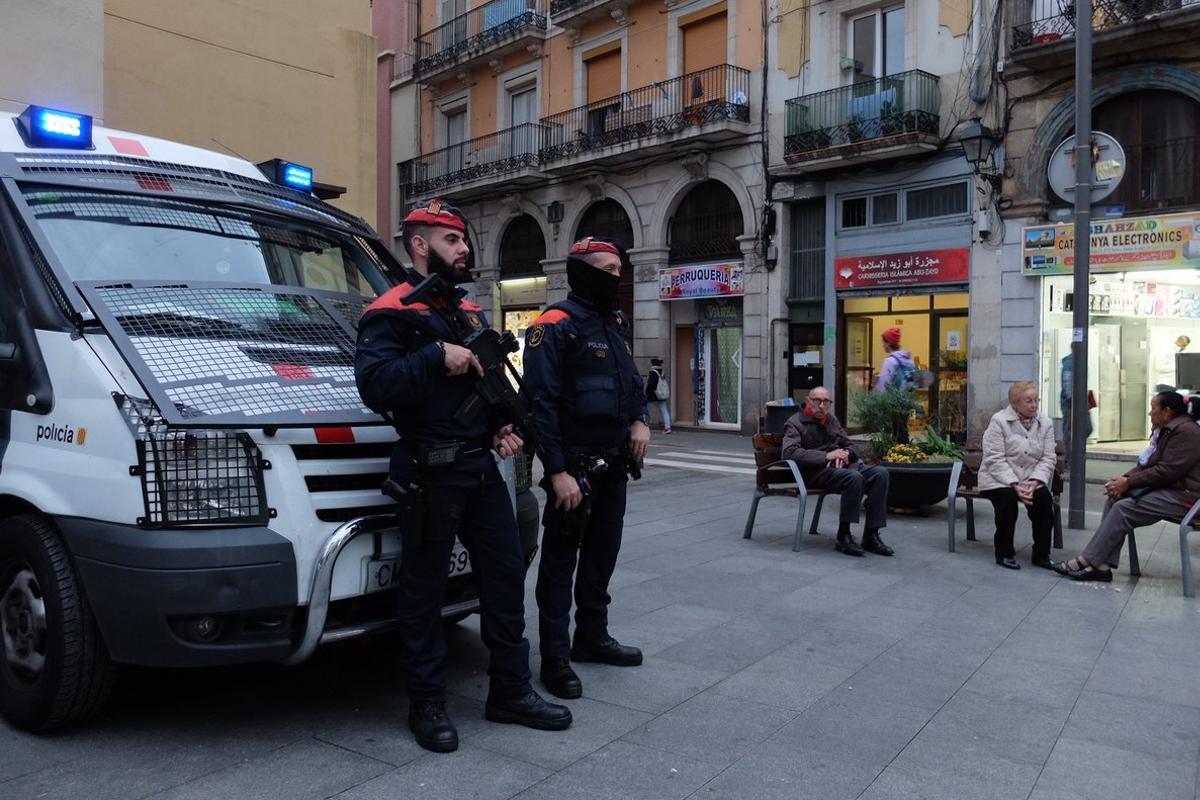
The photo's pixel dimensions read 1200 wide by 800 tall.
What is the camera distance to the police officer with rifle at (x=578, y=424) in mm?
4223

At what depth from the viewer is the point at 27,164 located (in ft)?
13.8

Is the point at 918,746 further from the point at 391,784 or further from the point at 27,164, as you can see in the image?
the point at 27,164

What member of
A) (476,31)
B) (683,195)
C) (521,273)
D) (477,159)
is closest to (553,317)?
(683,195)

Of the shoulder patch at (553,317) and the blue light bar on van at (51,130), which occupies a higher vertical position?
the blue light bar on van at (51,130)

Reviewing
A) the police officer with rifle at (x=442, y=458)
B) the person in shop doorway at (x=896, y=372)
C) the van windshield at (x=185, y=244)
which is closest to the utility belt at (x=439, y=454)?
the police officer with rifle at (x=442, y=458)

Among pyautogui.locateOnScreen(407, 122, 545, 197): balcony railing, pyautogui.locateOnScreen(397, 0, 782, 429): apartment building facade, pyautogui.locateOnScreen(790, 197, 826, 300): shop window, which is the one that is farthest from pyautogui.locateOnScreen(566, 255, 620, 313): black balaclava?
pyautogui.locateOnScreen(407, 122, 545, 197): balcony railing

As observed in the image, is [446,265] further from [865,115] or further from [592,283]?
[865,115]

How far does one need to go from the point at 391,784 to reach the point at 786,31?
1914 cm

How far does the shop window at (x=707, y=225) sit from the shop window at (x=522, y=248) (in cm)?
468

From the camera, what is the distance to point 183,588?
3.34 meters

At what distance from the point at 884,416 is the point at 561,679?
5.84m

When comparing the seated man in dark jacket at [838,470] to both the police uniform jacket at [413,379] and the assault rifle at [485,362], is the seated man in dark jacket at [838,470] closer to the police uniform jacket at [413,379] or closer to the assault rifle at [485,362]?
the assault rifle at [485,362]

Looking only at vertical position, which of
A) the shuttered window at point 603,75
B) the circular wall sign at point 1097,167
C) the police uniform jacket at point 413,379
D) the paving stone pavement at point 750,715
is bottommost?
the paving stone pavement at point 750,715

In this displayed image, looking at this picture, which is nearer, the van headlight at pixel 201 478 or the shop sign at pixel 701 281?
the van headlight at pixel 201 478
